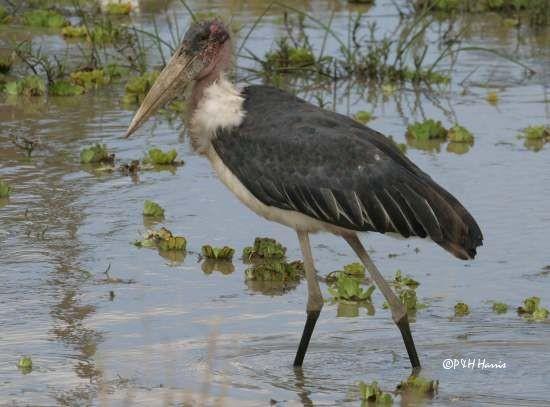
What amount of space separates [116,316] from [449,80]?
5514mm

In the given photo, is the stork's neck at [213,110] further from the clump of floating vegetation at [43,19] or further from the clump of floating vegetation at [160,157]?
the clump of floating vegetation at [43,19]

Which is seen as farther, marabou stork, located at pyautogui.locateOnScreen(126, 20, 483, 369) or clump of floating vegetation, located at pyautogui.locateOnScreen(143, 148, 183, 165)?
clump of floating vegetation, located at pyautogui.locateOnScreen(143, 148, 183, 165)

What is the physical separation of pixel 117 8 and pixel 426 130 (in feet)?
Result: 14.9

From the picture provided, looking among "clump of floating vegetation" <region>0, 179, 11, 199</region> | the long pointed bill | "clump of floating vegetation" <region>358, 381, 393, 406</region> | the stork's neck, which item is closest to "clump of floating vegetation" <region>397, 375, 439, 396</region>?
"clump of floating vegetation" <region>358, 381, 393, 406</region>

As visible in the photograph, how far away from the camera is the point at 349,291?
6824mm

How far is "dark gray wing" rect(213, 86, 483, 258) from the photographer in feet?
19.7

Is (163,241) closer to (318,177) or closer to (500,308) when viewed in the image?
(318,177)

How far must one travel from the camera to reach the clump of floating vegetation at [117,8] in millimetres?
13320

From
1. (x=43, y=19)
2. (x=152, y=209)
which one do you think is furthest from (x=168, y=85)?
(x=43, y=19)

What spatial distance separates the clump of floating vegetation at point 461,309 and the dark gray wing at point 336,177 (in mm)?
752

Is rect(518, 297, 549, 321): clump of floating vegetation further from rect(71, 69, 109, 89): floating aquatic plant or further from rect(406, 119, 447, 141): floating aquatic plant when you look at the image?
rect(71, 69, 109, 89): floating aquatic plant

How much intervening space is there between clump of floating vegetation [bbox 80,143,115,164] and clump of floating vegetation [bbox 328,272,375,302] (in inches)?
104

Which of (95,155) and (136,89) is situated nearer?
(95,155)

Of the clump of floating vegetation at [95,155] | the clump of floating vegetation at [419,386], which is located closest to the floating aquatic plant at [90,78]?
the clump of floating vegetation at [95,155]
